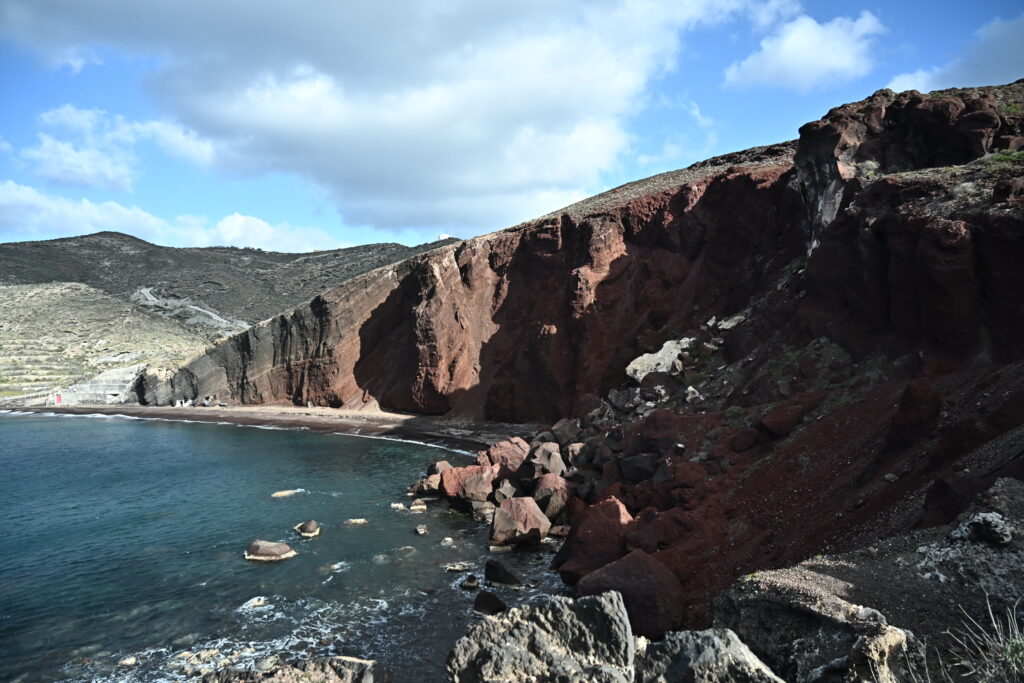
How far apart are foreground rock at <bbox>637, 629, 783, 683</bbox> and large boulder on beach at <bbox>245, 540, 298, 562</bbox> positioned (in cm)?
1678

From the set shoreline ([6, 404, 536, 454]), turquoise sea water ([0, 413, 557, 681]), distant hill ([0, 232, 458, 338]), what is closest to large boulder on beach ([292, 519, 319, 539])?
turquoise sea water ([0, 413, 557, 681])

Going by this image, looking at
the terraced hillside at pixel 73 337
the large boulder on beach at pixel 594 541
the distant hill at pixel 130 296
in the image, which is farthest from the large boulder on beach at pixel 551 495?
the terraced hillside at pixel 73 337

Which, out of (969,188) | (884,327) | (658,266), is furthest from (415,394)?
(969,188)

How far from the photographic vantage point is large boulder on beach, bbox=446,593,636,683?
8.59 meters

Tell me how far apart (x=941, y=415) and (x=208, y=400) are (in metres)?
71.5

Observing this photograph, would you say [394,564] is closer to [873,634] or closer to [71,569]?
[71,569]

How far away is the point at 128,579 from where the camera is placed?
63.5ft

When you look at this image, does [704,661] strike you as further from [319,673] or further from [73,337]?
[73,337]

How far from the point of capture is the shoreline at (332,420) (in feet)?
147

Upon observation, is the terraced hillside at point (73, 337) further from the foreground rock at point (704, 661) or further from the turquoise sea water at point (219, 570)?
the foreground rock at point (704, 661)

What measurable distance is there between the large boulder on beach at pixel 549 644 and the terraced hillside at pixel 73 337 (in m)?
79.3

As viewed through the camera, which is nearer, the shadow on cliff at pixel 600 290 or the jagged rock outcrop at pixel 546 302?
the shadow on cliff at pixel 600 290

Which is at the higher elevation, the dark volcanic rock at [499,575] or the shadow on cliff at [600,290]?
the shadow on cliff at [600,290]

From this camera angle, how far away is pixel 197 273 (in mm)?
132625
